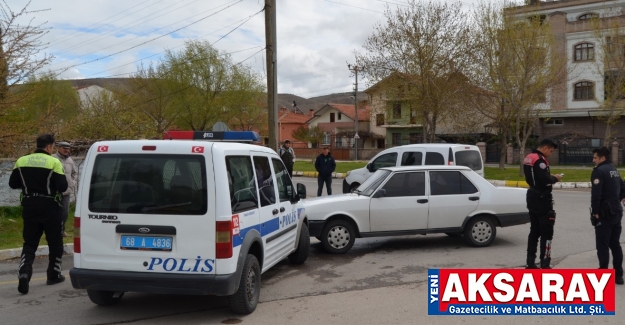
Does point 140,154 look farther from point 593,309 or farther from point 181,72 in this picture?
point 181,72

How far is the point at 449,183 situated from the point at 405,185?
0.79m

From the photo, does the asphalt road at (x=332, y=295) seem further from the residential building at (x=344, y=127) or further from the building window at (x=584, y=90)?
the residential building at (x=344, y=127)

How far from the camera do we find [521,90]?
89.3 feet

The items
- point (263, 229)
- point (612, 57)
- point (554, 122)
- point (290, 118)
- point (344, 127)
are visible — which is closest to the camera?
point (263, 229)

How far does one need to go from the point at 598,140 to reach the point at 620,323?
4039 centimetres

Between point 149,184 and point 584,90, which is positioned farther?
point 584,90

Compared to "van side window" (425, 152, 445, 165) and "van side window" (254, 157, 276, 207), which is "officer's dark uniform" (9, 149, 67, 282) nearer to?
"van side window" (254, 157, 276, 207)

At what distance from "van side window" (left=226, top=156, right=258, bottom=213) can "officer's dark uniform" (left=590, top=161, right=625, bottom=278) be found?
13.6 ft

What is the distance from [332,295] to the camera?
671 centimetres

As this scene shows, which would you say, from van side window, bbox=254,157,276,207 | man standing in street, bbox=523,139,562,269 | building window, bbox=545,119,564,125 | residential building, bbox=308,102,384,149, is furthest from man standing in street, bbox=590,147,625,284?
residential building, bbox=308,102,384,149

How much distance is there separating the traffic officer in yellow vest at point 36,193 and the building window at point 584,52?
140 ft

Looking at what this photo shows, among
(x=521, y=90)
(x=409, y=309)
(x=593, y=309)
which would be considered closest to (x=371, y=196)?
(x=409, y=309)

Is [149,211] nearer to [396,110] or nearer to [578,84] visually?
[396,110]

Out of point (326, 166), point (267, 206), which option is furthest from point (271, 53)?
point (267, 206)
